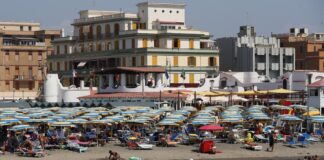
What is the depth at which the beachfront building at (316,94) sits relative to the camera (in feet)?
270

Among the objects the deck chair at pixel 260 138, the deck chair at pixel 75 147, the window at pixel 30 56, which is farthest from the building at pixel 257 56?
the deck chair at pixel 75 147

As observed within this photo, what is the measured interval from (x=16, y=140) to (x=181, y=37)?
57.7 m

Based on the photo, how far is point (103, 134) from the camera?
227 feet

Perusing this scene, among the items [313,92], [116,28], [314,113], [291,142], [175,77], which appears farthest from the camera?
[116,28]

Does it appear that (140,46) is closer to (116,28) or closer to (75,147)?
(116,28)

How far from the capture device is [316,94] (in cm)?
8350

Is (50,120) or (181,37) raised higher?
(181,37)

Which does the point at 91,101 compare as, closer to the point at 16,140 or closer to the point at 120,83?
the point at 120,83

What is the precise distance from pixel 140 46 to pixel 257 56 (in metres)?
20.7

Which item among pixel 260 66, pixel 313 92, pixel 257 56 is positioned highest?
pixel 257 56

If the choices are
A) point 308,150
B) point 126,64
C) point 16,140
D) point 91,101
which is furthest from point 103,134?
point 126,64

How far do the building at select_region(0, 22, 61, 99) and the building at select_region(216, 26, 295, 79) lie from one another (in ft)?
90.4

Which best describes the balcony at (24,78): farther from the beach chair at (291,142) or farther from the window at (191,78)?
the beach chair at (291,142)

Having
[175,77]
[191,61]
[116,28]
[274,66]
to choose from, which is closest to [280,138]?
[175,77]
